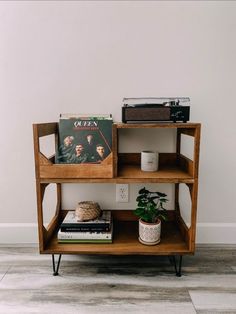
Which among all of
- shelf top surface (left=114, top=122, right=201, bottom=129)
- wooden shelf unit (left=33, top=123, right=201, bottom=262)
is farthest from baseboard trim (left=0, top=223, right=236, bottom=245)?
shelf top surface (left=114, top=122, right=201, bottom=129)

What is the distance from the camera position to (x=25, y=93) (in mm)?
1357

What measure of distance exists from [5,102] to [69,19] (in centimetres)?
55

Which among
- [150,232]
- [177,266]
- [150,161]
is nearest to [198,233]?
[177,266]

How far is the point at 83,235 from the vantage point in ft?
3.96

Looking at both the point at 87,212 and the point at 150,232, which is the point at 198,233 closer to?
the point at 150,232

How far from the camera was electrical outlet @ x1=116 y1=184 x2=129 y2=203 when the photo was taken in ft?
4.68

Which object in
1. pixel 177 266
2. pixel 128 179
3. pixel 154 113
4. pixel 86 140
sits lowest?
pixel 177 266

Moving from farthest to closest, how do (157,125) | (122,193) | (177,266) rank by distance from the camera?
(122,193) → (177,266) → (157,125)

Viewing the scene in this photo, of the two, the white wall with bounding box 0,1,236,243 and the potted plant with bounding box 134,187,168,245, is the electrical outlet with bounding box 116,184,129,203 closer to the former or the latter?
the potted plant with bounding box 134,187,168,245

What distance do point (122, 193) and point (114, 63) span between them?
2.30ft

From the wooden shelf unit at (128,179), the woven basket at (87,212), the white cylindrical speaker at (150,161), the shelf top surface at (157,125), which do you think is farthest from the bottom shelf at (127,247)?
the shelf top surface at (157,125)

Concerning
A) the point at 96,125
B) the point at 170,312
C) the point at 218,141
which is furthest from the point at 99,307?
the point at 218,141

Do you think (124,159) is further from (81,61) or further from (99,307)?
(99,307)

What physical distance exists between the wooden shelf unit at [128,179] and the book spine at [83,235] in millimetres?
33
